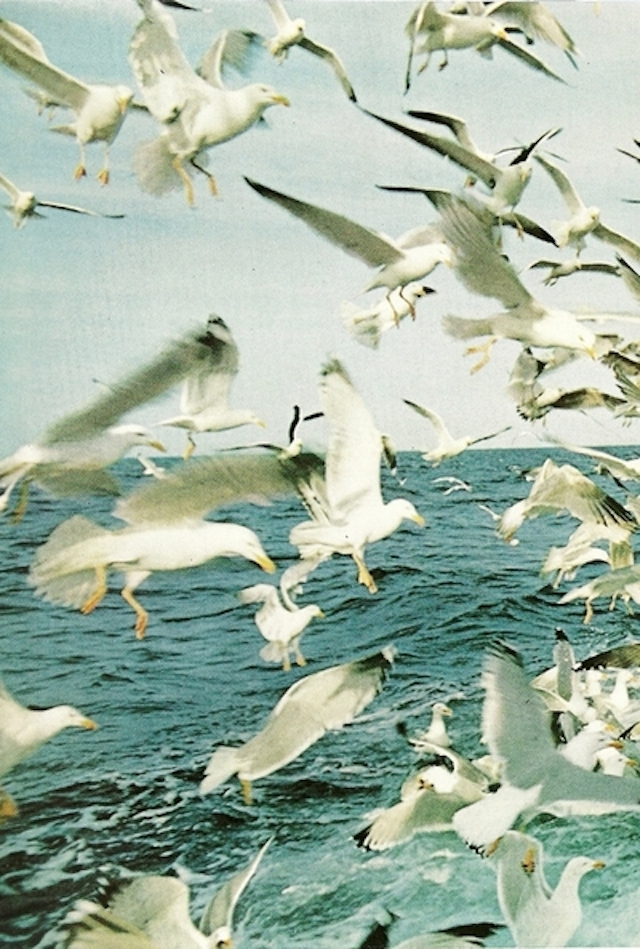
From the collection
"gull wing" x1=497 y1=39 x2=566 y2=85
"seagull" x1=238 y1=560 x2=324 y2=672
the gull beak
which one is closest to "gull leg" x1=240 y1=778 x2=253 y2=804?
"seagull" x1=238 y1=560 x2=324 y2=672

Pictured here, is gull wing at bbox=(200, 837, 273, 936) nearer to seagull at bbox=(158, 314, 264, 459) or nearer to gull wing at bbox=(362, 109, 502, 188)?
seagull at bbox=(158, 314, 264, 459)

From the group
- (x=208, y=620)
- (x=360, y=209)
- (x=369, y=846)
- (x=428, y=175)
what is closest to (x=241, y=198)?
(x=360, y=209)

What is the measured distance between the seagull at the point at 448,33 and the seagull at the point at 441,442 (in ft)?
1.46

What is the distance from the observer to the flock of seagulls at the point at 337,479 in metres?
1.44

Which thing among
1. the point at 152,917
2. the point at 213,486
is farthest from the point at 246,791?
the point at 213,486

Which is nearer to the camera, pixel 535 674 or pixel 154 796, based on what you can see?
pixel 154 796

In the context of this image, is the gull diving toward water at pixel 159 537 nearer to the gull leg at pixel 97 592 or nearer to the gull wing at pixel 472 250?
the gull leg at pixel 97 592

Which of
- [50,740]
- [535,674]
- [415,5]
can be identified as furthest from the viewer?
[535,674]

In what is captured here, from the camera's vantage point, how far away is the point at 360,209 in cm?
156

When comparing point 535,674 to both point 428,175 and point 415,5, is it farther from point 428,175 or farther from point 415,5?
point 415,5

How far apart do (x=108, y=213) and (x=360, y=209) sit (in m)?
0.34

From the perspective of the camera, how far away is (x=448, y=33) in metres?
1.56

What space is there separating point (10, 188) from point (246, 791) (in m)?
0.82

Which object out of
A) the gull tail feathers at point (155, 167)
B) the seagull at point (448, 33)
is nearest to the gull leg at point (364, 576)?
the gull tail feathers at point (155, 167)
